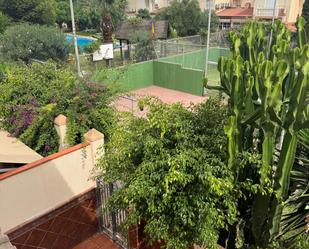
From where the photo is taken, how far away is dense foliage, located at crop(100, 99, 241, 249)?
405 centimetres

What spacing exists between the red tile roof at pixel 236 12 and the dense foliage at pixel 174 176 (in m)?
41.3

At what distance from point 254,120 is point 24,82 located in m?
6.59

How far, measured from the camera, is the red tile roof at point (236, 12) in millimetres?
42409

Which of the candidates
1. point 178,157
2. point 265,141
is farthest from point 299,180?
point 178,157

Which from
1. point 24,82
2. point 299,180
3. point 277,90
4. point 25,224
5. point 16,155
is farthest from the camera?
point 24,82

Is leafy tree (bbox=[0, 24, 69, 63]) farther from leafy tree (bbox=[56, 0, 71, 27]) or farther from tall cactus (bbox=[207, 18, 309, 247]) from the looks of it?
leafy tree (bbox=[56, 0, 71, 27])

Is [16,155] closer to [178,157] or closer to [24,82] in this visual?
[24,82]

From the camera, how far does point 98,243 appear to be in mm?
Answer: 6922

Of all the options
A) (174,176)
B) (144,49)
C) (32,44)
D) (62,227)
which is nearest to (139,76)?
(144,49)

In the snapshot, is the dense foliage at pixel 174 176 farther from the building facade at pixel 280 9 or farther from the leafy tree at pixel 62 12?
the leafy tree at pixel 62 12

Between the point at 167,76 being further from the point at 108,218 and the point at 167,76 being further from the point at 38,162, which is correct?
the point at 38,162

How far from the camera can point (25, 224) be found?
20.0ft

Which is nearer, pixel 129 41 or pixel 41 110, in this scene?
pixel 41 110

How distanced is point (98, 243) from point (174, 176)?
395cm
